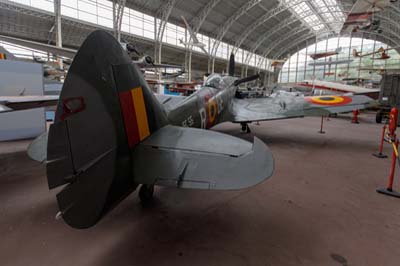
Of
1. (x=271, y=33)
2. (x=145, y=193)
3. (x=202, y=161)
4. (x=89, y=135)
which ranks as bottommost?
(x=145, y=193)

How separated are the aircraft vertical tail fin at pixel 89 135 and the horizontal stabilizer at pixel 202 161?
0.92 ft

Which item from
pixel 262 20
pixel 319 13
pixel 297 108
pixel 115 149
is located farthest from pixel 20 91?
pixel 319 13

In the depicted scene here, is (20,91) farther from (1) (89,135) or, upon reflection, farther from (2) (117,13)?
(2) (117,13)

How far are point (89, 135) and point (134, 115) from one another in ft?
1.33

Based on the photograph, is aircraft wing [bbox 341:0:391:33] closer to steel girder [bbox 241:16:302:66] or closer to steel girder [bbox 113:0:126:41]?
steel girder [bbox 241:16:302:66]

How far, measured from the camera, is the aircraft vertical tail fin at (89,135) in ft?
4.39

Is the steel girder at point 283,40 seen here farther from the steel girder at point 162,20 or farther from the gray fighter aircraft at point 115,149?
the gray fighter aircraft at point 115,149

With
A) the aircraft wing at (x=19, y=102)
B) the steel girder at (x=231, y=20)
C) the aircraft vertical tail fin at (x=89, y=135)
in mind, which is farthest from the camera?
the steel girder at (x=231, y=20)

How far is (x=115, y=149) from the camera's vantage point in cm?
151

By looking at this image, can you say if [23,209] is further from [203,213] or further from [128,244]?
[203,213]

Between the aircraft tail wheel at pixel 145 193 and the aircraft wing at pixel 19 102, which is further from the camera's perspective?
the aircraft wing at pixel 19 102

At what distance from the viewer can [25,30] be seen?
63.0 feet

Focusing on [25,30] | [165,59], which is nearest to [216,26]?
[165,59]

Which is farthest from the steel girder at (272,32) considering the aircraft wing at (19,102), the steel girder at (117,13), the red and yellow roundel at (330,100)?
the aircraft wing at (19,102)
